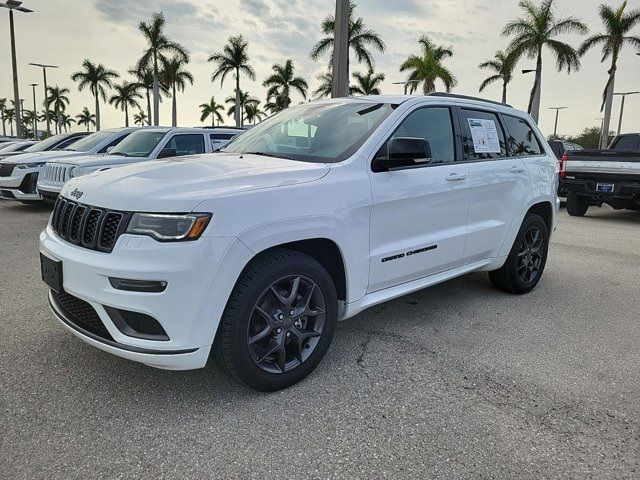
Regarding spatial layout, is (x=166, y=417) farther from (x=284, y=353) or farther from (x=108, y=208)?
(x=108, y=208)

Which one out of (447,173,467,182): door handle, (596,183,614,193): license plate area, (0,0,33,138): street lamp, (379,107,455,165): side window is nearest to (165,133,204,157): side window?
(379,107,455,165): side window

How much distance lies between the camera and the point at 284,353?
2.84 m

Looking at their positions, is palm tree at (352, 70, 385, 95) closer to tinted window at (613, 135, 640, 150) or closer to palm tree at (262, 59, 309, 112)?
palm tree at (262, 59, 309, 112)

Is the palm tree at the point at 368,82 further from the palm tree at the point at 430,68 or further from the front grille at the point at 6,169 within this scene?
the front grille at the point at 6,169

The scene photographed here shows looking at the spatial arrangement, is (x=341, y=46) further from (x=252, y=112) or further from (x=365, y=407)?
(x=252, y=112)

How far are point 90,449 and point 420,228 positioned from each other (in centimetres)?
242

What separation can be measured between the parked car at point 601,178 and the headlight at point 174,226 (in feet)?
32.1

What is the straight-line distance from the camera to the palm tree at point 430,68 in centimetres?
3572

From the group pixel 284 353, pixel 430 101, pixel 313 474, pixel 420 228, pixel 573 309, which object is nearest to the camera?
pixel 313 474

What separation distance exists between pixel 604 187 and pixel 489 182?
7281 mm

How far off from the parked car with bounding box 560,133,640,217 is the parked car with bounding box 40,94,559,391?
6990 millimetres

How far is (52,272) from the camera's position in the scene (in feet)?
9.08

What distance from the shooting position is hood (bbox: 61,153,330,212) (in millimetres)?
2467

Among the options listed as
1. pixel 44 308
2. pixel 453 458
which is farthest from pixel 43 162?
pixel 453 458
